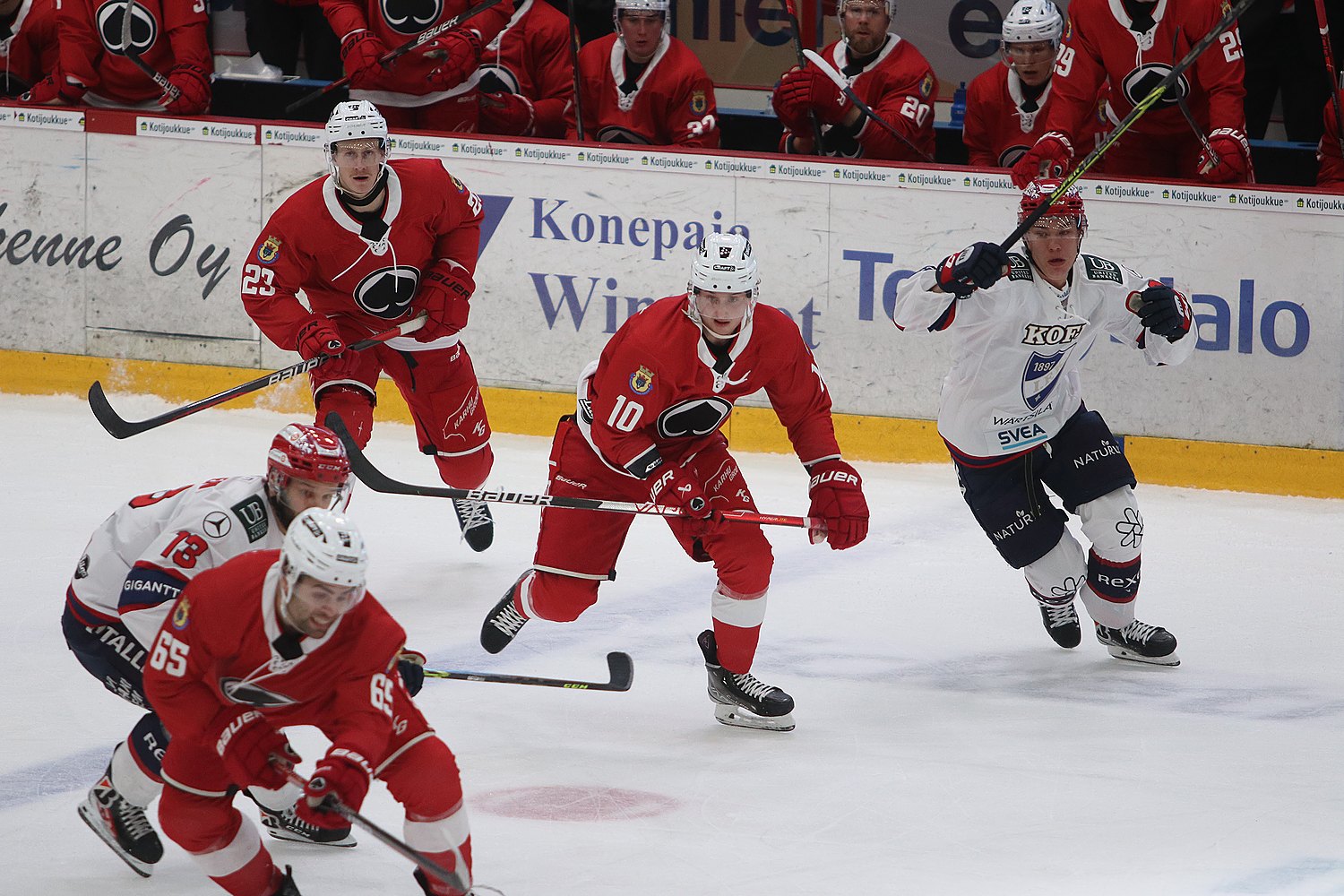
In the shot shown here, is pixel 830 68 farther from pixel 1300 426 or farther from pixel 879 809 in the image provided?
pixel 879 809

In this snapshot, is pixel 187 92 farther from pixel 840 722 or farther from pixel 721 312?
pixel 840 722

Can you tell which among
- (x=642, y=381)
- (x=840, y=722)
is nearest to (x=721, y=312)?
(x=642, y=381)

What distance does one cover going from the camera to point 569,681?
3.42m

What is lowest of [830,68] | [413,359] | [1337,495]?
[1337,495]

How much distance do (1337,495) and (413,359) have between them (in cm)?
295

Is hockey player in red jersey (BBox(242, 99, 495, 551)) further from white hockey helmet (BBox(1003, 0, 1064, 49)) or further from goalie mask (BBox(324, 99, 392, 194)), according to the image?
white hockey helmet (BBox(1003, 0, 1064, 49))

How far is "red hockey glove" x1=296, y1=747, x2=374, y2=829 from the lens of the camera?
2.46 metres

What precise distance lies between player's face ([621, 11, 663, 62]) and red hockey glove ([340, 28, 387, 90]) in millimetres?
902

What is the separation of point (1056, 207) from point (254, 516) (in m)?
2.05

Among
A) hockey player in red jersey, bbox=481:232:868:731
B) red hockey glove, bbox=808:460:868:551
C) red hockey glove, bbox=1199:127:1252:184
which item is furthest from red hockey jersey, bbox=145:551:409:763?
red hockey glove, bbox=1199:127:1252:184

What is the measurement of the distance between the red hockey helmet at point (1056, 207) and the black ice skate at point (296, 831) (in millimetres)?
2133

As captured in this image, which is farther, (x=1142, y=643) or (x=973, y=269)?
(x=1142, y=643)

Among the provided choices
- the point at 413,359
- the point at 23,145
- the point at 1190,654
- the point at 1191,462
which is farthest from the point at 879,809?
the point at 23,145

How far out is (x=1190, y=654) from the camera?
14.1 ft
